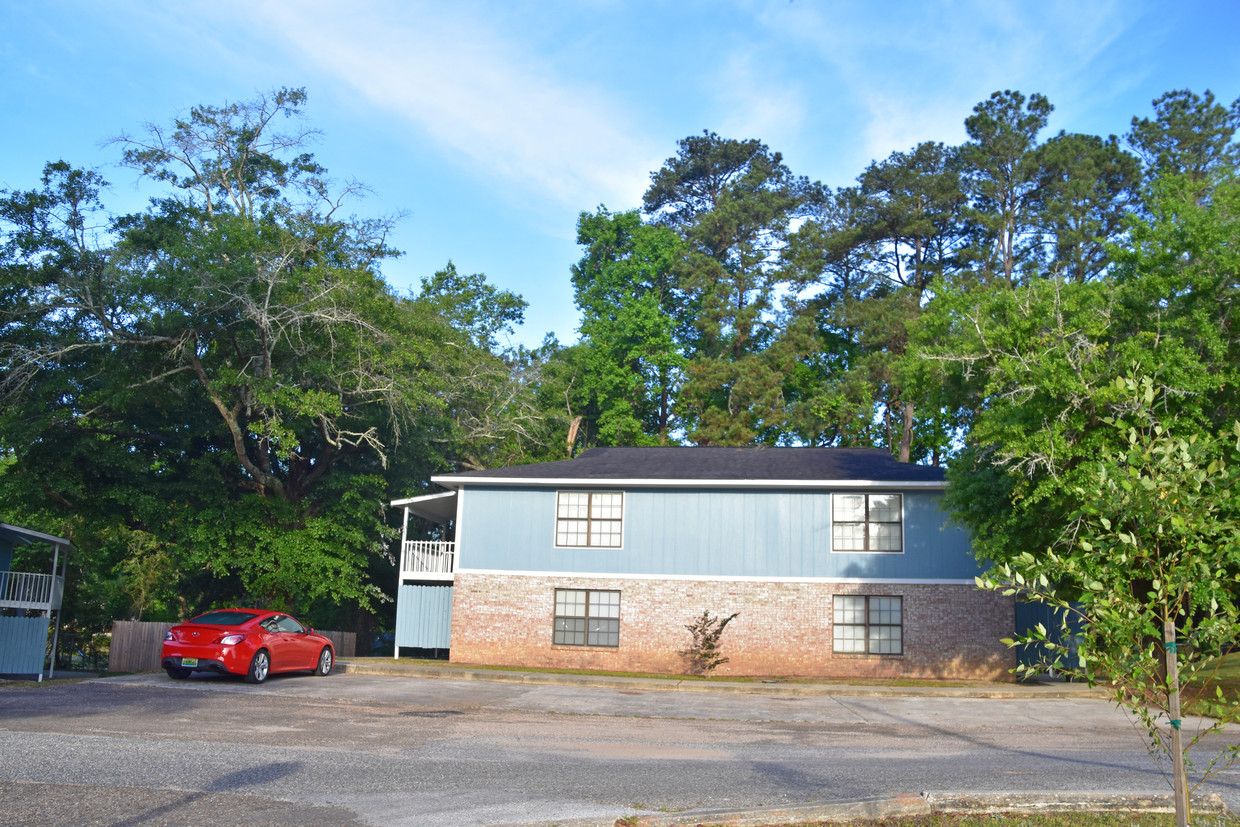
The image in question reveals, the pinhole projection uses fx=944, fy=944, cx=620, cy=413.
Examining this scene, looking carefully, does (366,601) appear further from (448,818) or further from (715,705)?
(448,818)

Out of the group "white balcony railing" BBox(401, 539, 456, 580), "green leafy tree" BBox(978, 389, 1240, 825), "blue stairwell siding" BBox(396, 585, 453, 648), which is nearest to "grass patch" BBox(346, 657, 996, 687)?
"blue stairwell siding" BBox(396, 585, 453, 648)

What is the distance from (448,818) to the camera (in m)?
7.20

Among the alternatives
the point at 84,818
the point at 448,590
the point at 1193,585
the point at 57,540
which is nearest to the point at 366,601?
the point at 448,590

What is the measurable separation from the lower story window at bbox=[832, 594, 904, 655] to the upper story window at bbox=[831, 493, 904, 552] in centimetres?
126

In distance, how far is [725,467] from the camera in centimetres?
2567

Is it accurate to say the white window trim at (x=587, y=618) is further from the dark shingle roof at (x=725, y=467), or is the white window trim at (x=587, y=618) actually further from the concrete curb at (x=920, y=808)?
the concrete curb at (x=920, y=808)

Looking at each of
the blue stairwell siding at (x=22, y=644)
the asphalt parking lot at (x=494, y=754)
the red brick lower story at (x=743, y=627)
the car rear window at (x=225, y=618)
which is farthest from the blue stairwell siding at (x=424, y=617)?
the blue stairwell siding at (x=22, y=644)

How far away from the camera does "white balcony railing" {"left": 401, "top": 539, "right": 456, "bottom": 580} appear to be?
25375 mm

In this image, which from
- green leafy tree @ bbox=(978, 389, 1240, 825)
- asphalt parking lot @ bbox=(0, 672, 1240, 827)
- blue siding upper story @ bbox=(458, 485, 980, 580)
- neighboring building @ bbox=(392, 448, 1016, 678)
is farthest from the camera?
blue siding upper story @ bbox=(458, 485, 980, 580)

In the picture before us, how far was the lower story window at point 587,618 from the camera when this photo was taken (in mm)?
23781

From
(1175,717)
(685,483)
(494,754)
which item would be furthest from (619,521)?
(1175,717)

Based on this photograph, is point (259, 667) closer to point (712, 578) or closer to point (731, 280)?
point (712, 578)

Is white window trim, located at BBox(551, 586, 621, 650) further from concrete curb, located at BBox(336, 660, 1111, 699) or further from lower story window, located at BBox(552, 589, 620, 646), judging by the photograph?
concrete curb, located at BBox(336, 660, 1111, 699)

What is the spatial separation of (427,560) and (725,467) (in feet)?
27.9
